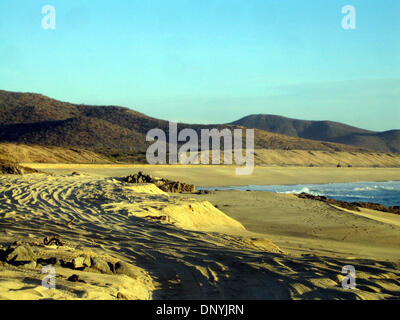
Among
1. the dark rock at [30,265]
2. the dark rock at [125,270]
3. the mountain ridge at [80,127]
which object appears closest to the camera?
the dark rock at [30,265]

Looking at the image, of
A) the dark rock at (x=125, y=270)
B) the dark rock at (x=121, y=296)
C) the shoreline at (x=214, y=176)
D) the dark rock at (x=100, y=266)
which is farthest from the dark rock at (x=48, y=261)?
the shoreline at (x=214, y=176)

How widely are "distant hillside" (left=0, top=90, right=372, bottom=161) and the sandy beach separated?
3897 cm

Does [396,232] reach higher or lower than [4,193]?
lower

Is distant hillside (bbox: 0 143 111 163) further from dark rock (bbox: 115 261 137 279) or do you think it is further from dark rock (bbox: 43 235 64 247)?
dark rock (bbox: 115 261 137 279)

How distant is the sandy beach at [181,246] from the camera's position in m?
5.62


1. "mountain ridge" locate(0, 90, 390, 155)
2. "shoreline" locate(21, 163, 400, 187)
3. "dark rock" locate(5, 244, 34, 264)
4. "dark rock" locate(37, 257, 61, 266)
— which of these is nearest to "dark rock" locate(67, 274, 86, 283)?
"dark rock" locate(37, 257, 61, 266)

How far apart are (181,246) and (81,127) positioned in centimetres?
7432

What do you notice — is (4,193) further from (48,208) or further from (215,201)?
(215,201)

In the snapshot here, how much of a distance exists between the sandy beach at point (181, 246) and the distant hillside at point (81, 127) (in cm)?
3897

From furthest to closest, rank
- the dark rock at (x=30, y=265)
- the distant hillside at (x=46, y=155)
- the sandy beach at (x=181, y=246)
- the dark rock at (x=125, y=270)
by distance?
the distant hillside at (x=46, y=155)
the dark rock at (x=125, y=270)
the dark rock at (x=30, y=265)
the sandy beach at (x=181, y=246)

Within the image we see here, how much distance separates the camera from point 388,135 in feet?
560

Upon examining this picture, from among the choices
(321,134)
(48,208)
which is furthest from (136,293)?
(321,134)

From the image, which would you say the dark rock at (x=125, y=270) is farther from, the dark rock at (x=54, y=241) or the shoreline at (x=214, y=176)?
the shoreline at (x=214, y=176)
